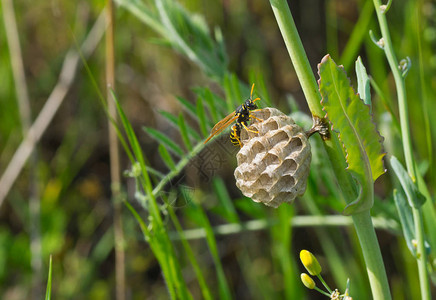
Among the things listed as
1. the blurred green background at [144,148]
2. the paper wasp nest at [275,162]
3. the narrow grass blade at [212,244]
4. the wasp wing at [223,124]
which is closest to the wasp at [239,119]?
the wasp wing at [223,124]

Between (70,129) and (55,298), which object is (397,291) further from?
(70,129)

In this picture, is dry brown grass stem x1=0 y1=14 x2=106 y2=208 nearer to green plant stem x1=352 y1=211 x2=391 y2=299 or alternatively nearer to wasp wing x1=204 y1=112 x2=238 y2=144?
wasp wing x1=204 y1=112 x2=238 y2=144

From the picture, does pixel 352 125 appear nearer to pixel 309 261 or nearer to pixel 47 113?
pixel 309 261

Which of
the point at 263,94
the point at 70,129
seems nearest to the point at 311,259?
the point at 263,94

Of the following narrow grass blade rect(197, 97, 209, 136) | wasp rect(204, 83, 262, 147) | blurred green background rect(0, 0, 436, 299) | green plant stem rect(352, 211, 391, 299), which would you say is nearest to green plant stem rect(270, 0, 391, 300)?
green plant stem rect(352, 211, 391, 299)

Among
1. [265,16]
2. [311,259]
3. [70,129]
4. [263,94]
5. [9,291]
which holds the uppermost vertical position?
[265,16]
